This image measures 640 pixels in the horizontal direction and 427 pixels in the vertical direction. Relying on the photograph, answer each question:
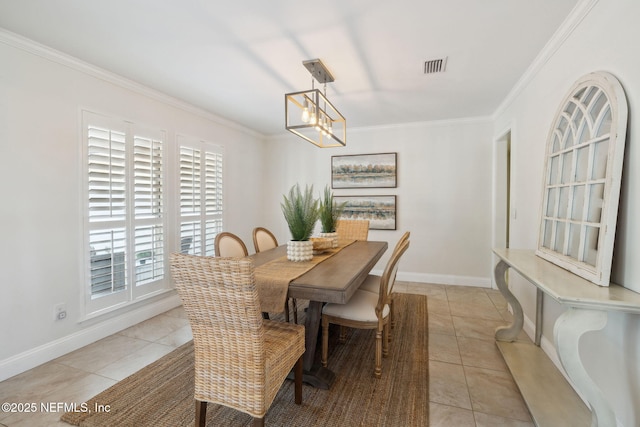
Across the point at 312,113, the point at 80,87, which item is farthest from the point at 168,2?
the point at 80,87

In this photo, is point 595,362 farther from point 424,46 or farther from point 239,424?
point 424,46

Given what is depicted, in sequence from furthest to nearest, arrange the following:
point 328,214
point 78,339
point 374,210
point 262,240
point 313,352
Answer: point 374,210
point 262,240
point 328,214
point 78,339
point 313,352

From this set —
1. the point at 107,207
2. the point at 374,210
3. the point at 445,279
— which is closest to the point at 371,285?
the point at 374,210

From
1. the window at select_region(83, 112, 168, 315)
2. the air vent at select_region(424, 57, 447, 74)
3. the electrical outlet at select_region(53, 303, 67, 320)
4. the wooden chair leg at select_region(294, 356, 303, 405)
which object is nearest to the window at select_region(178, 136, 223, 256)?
the window at select_region(83, 112, 168, 315)

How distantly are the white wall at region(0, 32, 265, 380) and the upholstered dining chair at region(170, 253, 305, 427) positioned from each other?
1722mm

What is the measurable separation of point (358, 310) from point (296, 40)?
203 cm

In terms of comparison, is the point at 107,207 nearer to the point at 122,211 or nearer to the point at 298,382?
the point at 122,211

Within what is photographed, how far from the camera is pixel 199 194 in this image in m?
3.73

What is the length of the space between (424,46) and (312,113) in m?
1.00

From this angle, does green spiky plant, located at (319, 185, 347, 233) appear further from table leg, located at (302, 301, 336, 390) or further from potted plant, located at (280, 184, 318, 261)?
table leg, located at (302, 301, 336, 390)

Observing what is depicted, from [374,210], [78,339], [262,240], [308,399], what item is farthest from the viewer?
[374,210]

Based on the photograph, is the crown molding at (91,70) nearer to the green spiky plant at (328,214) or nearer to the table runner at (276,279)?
the green spiky plant at (328,214)

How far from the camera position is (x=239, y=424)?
5.29ft

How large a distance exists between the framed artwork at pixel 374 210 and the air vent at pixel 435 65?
2.17 meters
